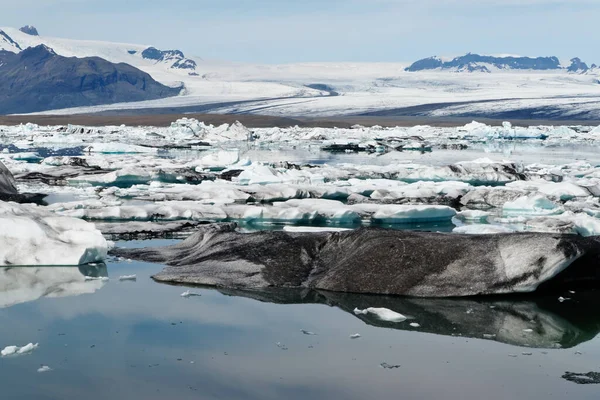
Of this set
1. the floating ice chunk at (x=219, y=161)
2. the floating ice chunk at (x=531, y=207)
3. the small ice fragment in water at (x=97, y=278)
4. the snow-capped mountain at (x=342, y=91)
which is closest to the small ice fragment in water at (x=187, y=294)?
the small ice fragment in water at (x=97, y=278)

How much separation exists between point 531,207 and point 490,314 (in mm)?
6963

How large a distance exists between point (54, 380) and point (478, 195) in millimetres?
10476

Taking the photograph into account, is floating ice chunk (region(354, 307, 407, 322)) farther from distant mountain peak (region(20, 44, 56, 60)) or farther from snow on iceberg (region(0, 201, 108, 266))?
distant mountain peak (region(20, 44, 56, 60))

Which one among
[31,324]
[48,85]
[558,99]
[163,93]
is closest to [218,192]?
[31,324]

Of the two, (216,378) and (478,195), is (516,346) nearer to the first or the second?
(216,378)

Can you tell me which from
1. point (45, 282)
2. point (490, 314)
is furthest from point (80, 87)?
point (490, 314)

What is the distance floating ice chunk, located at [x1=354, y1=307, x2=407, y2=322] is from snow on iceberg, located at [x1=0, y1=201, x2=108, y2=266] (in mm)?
2963

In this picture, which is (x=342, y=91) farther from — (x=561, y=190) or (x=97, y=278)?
(x=97, y=278)

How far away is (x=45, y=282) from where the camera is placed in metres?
6.79

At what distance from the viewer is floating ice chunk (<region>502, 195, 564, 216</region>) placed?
1231cm

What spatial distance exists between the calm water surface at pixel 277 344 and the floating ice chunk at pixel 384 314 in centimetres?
7

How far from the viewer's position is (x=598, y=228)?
995cm

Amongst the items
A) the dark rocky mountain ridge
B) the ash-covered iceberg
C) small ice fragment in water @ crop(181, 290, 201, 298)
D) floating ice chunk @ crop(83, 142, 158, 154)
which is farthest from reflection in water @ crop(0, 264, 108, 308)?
the dark rocky mountain ridge

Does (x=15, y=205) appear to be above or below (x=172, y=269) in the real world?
above
